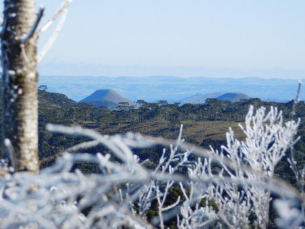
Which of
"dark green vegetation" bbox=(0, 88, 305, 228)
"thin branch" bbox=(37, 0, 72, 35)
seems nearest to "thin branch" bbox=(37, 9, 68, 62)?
"thin branch" bbox=(37, 0, 72, 35)

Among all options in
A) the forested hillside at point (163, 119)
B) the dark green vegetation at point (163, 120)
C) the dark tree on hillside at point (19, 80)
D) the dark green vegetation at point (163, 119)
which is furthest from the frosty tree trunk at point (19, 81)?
the forested hillside at point (163, 119)

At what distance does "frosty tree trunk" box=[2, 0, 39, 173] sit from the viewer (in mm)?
1896

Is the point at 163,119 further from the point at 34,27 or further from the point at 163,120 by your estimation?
the point at 34,27

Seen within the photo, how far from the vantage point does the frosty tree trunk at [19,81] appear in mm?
1896

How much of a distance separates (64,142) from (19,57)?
107 ft

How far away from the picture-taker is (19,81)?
190 centimetres

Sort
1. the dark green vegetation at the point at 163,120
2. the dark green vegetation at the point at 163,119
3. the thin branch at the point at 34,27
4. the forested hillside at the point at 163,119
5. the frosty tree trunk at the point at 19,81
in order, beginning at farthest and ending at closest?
the forested hillside at the point at 163,119 → the dark green vegetation at the point at 163,119 → the dark green vegetation at the point at 163,120 → the frosty tree trunk at the point at 19,81 → the thin branch at the point at 34,27

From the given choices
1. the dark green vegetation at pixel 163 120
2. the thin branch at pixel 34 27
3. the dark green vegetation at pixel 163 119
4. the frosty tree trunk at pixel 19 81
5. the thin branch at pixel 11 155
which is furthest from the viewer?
the dark green vegetation at pixel 163 119

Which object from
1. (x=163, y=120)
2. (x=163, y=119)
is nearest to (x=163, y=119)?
(x=163, y=119)

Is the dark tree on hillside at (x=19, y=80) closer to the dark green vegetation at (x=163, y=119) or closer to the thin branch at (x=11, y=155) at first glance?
the thin branch at (x=11, y=155)

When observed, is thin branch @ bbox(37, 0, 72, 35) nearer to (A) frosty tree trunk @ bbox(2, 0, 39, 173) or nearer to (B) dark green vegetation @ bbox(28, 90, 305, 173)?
(A) frosty tree trunk @ bbox(2, 0, 39, 173)

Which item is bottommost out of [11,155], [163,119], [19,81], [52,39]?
[163,119]

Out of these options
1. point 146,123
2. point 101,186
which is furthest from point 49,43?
point 146,123

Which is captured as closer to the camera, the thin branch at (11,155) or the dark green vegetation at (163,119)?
the thin branch at (11,155)
